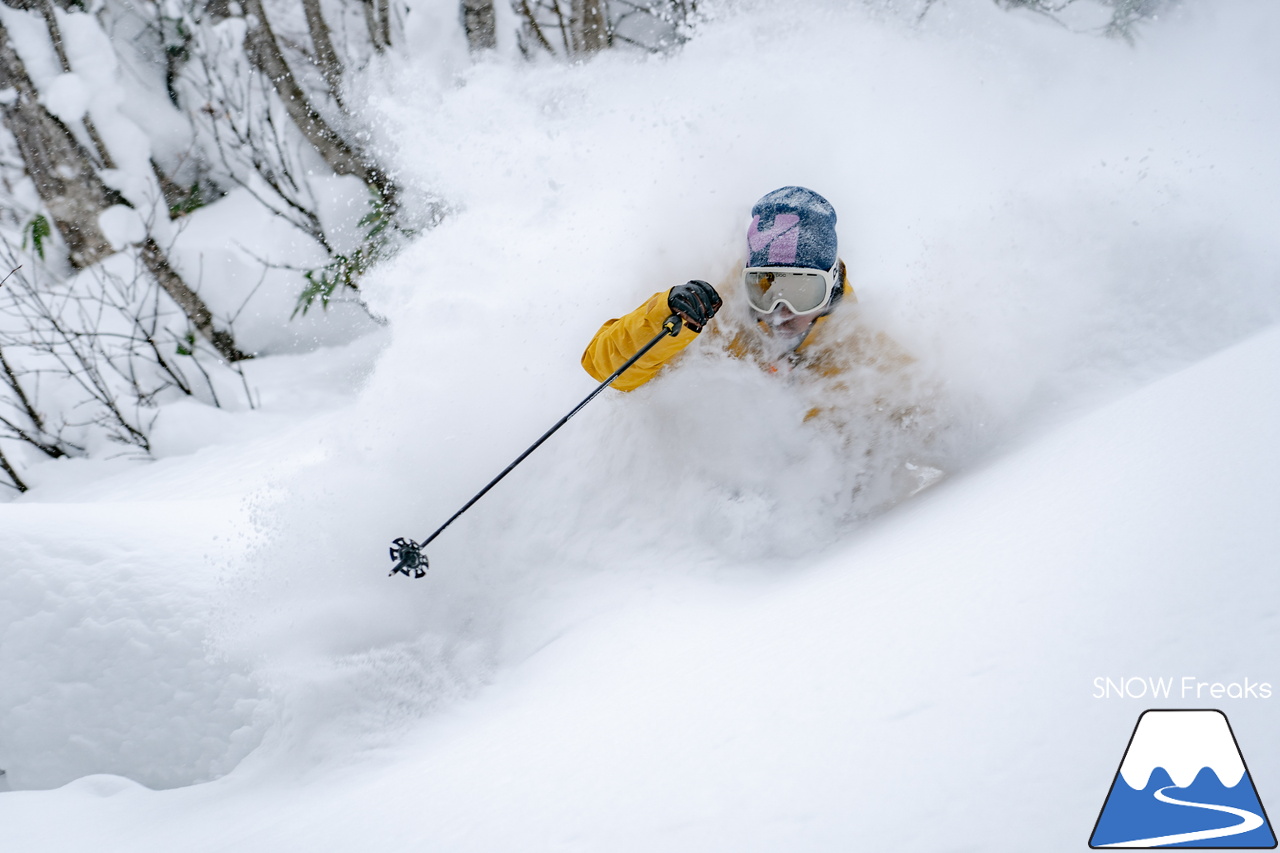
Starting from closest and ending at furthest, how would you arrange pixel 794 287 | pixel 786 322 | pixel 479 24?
pixel 794 287 < pixel 786 322 < pixel 479 24

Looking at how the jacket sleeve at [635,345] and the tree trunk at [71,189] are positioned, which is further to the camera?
the tree trunk at [71,189]

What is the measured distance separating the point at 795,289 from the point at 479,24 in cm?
422

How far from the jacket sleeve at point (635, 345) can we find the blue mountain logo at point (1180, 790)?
1543 mm

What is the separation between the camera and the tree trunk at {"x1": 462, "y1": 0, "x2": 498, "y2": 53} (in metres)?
5.04

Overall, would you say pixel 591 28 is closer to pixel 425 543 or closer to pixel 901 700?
pixel 425 543

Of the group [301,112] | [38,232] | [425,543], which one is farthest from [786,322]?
[38,232]

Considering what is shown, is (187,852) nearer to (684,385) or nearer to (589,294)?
(684,385)

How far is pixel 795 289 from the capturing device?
219 centimetres

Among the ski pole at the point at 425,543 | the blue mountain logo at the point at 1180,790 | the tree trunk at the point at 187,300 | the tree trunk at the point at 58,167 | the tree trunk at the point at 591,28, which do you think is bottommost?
the blue mountain logo at the point at 1180,790

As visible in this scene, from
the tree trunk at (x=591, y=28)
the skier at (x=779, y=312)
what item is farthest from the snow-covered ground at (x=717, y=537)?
the tree trunk at (x=591, y=28)

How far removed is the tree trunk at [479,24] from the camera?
5043mm

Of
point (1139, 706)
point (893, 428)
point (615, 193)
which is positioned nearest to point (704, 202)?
point (615, 193)

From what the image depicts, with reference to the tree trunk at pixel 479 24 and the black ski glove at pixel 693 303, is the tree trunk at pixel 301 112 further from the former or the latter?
the black ski glove at pixel 693 303

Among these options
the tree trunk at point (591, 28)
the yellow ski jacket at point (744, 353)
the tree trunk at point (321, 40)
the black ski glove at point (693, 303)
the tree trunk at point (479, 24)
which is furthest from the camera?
the tree trunk at point (321, 40)
